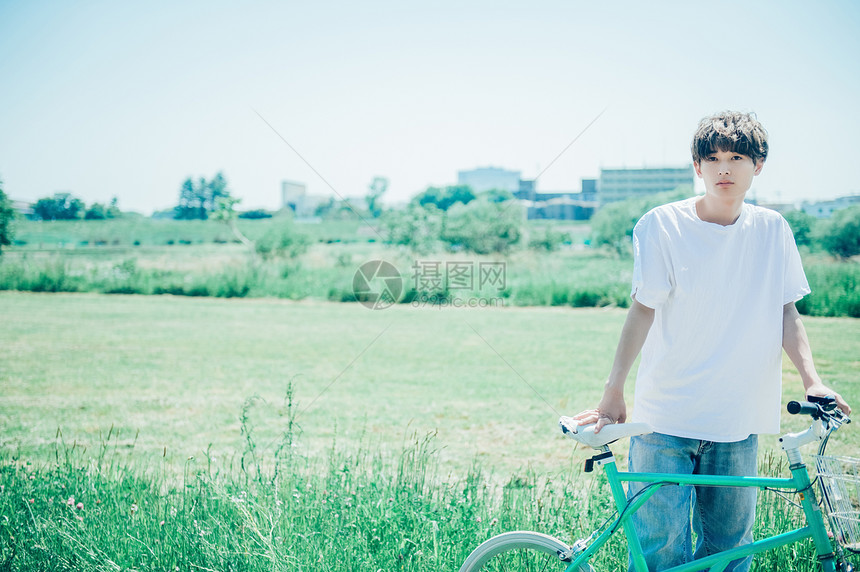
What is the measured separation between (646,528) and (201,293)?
847 inches

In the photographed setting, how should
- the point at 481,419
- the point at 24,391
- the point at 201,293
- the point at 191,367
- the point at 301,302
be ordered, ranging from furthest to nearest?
1. the point at 201,293
2. the point at 301,302
3. the point at 191,367
4. the point at 24,391
5. the point at 481,419

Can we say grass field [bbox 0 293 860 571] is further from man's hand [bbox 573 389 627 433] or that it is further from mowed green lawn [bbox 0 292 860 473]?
man's hand [bbox 573 389 627 433]

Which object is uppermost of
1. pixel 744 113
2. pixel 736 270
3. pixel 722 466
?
pixel 744 113

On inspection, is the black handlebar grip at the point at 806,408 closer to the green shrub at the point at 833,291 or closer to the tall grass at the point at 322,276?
the green shrub at the point at 833,291

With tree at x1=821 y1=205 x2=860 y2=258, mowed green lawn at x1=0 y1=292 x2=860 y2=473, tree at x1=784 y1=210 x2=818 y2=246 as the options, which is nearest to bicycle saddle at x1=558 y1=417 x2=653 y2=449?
mowed green lawn at x1=0 y1=292 x2=860 y2=473

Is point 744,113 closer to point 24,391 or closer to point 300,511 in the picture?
point 300,511

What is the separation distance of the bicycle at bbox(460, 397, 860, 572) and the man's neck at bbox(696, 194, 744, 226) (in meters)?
0.60

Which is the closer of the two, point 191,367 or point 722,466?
point 722,466

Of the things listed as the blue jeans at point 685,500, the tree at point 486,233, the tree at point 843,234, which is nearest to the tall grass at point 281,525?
the blue jeans at point 685,500

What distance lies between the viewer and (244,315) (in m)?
16.6

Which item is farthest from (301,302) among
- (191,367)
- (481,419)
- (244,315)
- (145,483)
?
(145,483)
